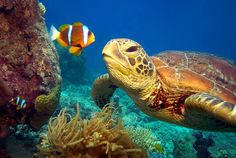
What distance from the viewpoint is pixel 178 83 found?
12.8 feet

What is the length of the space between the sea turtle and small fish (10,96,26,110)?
1314 millimetres

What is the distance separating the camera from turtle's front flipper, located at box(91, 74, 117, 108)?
4820mm

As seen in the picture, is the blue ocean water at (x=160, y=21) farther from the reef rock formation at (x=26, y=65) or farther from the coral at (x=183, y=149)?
the reef rock formation at (x=26, y=65)

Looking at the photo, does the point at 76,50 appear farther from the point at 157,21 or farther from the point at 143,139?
the point at 157,21

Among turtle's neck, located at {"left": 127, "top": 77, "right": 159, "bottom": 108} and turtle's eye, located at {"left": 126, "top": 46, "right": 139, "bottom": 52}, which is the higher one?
turtle's eye, located at {"left": 126, "top": 46, "right": 139, "bottom": 52}

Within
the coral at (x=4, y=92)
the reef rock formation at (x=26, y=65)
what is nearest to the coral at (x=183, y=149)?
the reef rock formation at (x=26, y=65)

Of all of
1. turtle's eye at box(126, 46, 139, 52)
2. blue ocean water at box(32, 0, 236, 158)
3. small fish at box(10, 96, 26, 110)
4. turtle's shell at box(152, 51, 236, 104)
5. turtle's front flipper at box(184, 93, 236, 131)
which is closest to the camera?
turtle's front flipper at box(184, 93, 236, 131)

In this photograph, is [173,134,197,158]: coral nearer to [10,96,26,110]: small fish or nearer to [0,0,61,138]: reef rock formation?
[0,0,61,138]: reef rock formation

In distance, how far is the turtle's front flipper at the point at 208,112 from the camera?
3146mm

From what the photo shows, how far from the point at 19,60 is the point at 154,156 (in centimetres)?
287

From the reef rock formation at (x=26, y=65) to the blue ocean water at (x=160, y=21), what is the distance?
257ft

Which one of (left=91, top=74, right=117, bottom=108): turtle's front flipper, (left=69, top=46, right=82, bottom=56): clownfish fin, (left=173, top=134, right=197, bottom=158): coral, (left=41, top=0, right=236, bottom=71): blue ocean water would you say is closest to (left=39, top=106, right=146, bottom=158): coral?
(left=69, top=46, right=82, bottom=56): clownfish fin

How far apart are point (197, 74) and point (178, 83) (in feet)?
1.37

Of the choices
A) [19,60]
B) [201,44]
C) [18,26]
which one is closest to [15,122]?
[19,60]
